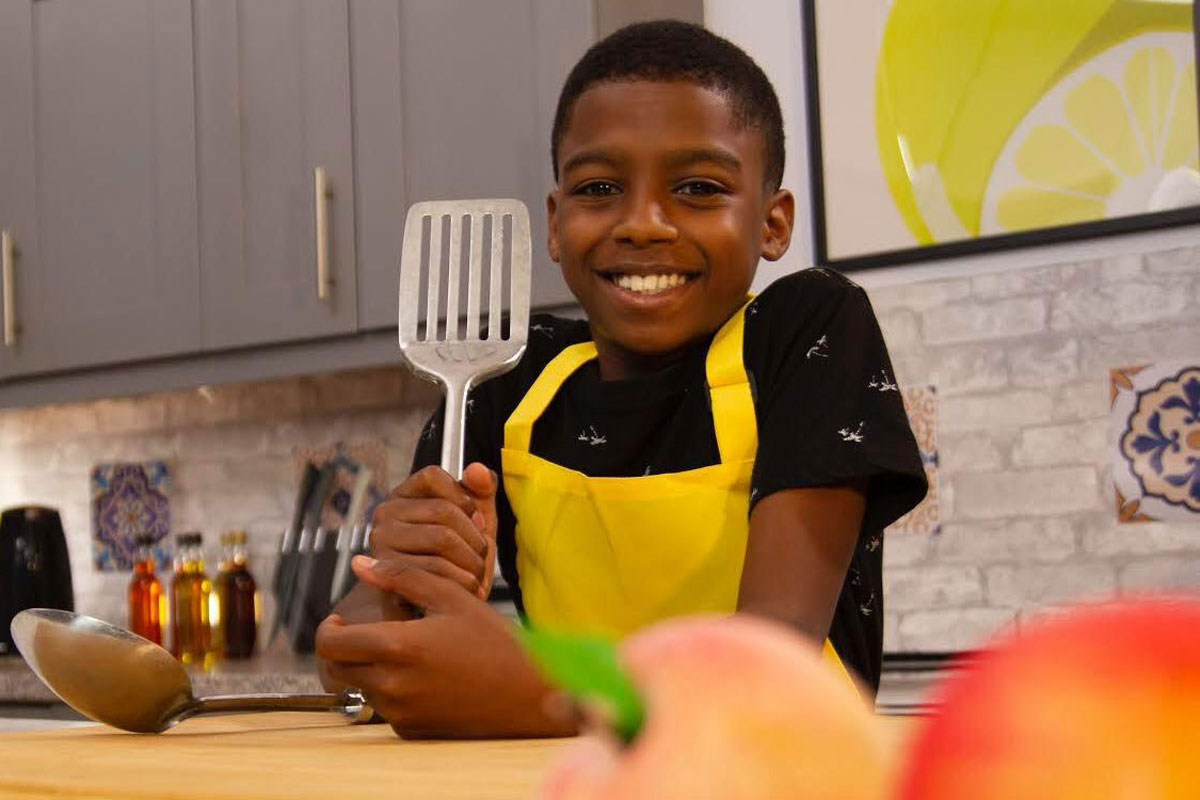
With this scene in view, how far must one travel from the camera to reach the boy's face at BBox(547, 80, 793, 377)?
1.12 meters

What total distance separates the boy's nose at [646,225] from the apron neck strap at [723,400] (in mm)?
97

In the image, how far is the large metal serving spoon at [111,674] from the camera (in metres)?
0.75

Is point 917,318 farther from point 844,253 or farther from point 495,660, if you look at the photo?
point 495,660

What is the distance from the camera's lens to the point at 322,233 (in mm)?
2377

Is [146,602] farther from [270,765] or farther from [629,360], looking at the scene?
[270,765]

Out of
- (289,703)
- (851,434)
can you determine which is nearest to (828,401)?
(851,434)

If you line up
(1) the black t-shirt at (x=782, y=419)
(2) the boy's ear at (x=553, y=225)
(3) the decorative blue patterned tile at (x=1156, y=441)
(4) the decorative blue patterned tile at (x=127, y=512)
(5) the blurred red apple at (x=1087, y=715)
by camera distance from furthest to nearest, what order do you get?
(4) the decorative blue patterned tile at (x=127, y=512) < (3) the decorative blue patterned tile at (x=1156, y=441) < (2) the boy's ear at (x=553, y=225) < (1) the black t-shirt at (x=782, y=419) < (5) the blurred red apple at (x=1087, y=715)

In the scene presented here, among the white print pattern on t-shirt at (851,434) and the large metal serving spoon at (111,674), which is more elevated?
the white print pattern on t-shirt at (851,434)

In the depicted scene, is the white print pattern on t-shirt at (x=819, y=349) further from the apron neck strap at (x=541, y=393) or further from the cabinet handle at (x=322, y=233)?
the cabinet handle at (x=322, y=233)

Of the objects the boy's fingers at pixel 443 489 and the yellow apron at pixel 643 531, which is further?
the yellow apron at pixel 643 531

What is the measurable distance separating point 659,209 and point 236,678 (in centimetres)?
134

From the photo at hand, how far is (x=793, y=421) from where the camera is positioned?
951mm

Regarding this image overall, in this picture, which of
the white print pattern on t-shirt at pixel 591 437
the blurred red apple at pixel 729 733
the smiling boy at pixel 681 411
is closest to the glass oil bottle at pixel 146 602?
the smiling boy at pixel 681 411

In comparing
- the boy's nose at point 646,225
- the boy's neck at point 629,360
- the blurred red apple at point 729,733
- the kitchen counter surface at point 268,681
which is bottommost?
the kitchen counter surface at point 268,681
